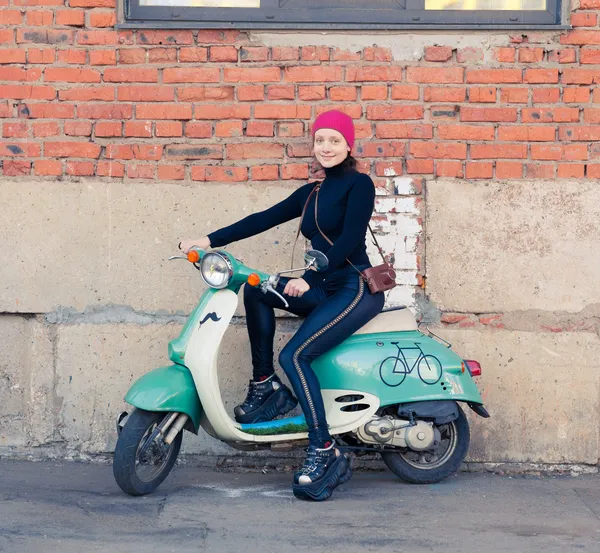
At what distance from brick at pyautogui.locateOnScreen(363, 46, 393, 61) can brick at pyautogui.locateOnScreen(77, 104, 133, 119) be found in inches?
52.9

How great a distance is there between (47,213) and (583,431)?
127 inches

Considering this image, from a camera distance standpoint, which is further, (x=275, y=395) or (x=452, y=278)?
(x=452, y=278)

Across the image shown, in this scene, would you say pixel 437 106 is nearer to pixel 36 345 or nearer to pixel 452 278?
pixel 452 278

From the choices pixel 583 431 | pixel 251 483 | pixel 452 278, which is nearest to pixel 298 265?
pixel 452 278

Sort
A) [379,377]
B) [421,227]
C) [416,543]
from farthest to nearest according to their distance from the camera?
[421,227] < [379,377] < [416,543]

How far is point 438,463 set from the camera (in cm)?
524

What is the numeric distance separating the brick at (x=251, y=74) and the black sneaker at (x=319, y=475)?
6.74 ft

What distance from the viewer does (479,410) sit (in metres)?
5.22

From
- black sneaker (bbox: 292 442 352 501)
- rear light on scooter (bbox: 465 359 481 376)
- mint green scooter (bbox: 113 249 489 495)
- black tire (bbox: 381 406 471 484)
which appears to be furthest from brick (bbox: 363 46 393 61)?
black sneaker (bbox: 292 442 352 501)

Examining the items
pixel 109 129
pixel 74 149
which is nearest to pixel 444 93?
pixel 109 129

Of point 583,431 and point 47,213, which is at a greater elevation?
point 47,213

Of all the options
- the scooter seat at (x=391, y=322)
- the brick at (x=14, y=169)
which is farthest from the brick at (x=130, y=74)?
the scooter seat at (x=391, y=322)

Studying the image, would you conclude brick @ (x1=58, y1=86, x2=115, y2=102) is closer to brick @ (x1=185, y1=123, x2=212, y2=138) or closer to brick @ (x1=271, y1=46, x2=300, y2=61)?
brick @ (x1=185, y1=123, x2=212, y2=138)

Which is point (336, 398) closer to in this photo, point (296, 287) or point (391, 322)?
point (391, 322)
